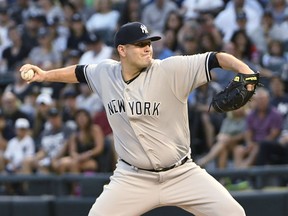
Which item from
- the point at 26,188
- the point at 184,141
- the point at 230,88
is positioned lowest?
the point at 26,188

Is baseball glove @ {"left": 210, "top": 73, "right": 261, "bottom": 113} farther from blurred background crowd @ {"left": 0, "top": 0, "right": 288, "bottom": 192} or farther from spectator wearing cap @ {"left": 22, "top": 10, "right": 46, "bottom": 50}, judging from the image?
spectator wearing cap @ {"left": 22, "top": 10, "right": 46, "bottom": 50}

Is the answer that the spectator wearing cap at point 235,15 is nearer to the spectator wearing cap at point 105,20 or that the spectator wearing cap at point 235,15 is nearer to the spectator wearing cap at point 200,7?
the spectator wearing cap at point 200,7

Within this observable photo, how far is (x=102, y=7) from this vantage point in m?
15.1

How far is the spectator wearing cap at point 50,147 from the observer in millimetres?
11664

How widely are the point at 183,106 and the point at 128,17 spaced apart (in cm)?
831

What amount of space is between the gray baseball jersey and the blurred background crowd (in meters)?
4.13

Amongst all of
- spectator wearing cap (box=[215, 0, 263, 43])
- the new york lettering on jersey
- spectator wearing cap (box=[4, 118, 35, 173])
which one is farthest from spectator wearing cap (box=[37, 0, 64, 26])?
the new york lettering on jersey

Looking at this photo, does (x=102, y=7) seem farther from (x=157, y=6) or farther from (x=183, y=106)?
(x=183, y=106)

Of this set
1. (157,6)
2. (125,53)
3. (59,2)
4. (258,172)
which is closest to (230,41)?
(157,6)

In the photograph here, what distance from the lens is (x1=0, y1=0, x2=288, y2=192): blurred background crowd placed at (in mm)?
10891

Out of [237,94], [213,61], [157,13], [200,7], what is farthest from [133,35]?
[157,13]

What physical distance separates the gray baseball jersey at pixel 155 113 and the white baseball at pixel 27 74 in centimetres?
64

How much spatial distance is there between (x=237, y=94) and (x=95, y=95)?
685 centimetres

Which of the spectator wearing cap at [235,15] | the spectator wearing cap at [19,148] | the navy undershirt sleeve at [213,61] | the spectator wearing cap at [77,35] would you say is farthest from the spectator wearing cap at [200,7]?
the navy undershirt sleeve at [213,61]
